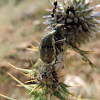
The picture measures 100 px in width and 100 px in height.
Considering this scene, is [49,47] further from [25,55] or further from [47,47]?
[25,55]

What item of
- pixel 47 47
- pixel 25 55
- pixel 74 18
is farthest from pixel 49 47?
pixel 25 55

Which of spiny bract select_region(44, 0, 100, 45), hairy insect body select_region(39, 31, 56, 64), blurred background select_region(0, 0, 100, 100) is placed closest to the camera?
hairy insect body select_region(39, 31, 56, 64)

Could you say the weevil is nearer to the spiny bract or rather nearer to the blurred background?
the spiny bract

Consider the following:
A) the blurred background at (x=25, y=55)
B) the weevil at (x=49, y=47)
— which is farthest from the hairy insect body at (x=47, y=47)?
the blurred background at (x=25, y=55)

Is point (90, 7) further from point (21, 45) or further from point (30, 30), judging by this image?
point (30, 30)

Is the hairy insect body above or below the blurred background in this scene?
above

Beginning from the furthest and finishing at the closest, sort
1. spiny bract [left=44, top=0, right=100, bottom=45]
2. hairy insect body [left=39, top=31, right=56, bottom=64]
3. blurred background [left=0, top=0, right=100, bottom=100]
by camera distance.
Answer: blurred background [left=0, top=0, right=100, bottom=100] → spiny bract [left=44, top=0, right=100, bottom=45] → hairy insect body [left=39, top=31, right=56, bottom=64]

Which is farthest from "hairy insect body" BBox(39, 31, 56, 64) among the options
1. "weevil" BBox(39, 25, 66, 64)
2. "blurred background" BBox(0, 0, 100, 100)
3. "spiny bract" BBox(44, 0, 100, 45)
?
"blurred background" BBox(0, 0, 100, 100)

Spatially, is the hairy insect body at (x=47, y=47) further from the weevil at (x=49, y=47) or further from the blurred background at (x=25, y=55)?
the blurred background at (x=25, y=55)
